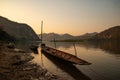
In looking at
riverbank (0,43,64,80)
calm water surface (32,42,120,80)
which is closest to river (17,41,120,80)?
calm water surface (32,42,120,80)

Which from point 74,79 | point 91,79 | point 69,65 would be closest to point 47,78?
point 74,79

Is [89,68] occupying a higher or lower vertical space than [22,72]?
lower

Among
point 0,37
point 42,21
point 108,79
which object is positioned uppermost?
point 42,21

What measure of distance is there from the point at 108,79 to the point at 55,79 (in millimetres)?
6627

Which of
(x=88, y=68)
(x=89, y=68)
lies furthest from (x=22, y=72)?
(x=89, y=68)

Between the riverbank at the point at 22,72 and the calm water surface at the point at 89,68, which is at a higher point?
the riverbank at the point at 22,72

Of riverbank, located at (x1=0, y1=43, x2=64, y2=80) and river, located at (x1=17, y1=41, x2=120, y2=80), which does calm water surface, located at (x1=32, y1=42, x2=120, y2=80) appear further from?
riverbank, located at (x1=0, y1=43, x2=64, y2=80)

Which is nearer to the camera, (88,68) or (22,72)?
(22,72)

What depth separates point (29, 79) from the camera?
1645 cm

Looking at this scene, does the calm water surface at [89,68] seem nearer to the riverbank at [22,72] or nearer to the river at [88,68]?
the river at [88,68]

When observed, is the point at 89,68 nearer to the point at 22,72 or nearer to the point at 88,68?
the point at 88,68

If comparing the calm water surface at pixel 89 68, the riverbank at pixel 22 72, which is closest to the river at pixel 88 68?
the calm water surface at pixel 89 68

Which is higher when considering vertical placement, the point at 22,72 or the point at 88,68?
the point at 22,72

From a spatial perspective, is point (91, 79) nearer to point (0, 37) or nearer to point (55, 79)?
point (55, 79)
